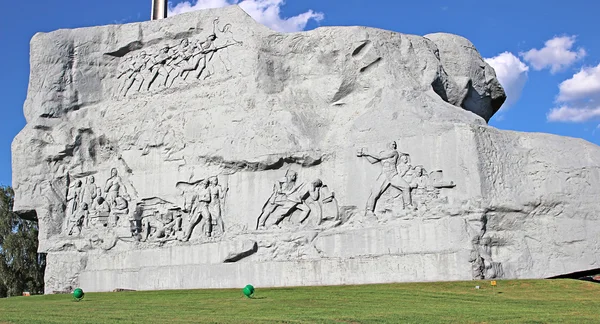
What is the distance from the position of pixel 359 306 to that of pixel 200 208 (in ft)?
23.2

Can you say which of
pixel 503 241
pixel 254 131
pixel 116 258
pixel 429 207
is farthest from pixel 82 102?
pixel 503 241

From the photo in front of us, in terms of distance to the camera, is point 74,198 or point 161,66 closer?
point 161,66

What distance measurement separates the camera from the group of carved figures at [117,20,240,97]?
57.2 ft

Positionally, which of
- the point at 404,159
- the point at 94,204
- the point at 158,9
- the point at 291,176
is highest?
the point at 158,9

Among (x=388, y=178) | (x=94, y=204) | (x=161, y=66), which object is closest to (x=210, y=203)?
(x=94, y=204)

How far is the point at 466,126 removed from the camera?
13.9m

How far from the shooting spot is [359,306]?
10125 mm

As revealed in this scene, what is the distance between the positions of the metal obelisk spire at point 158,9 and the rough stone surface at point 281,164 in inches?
230

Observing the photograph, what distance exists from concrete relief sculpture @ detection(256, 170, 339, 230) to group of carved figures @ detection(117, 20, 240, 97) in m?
3.72

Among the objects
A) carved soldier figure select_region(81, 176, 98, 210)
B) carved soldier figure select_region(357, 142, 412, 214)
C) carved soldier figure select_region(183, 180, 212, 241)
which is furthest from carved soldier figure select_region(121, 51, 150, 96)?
carved soldier figure select_region(357, 142, 412, 214)

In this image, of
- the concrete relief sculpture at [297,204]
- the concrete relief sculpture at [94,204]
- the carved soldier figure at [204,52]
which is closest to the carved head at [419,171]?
the concrete relief sculpture at [297,204]

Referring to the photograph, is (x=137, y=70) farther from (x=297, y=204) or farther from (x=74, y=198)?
(x=297, y=204)

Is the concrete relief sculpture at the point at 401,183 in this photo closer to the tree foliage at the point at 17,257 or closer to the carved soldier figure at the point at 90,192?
the carved soldier figure at the point at 90,192

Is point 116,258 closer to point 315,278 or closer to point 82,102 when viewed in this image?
point 82,102
